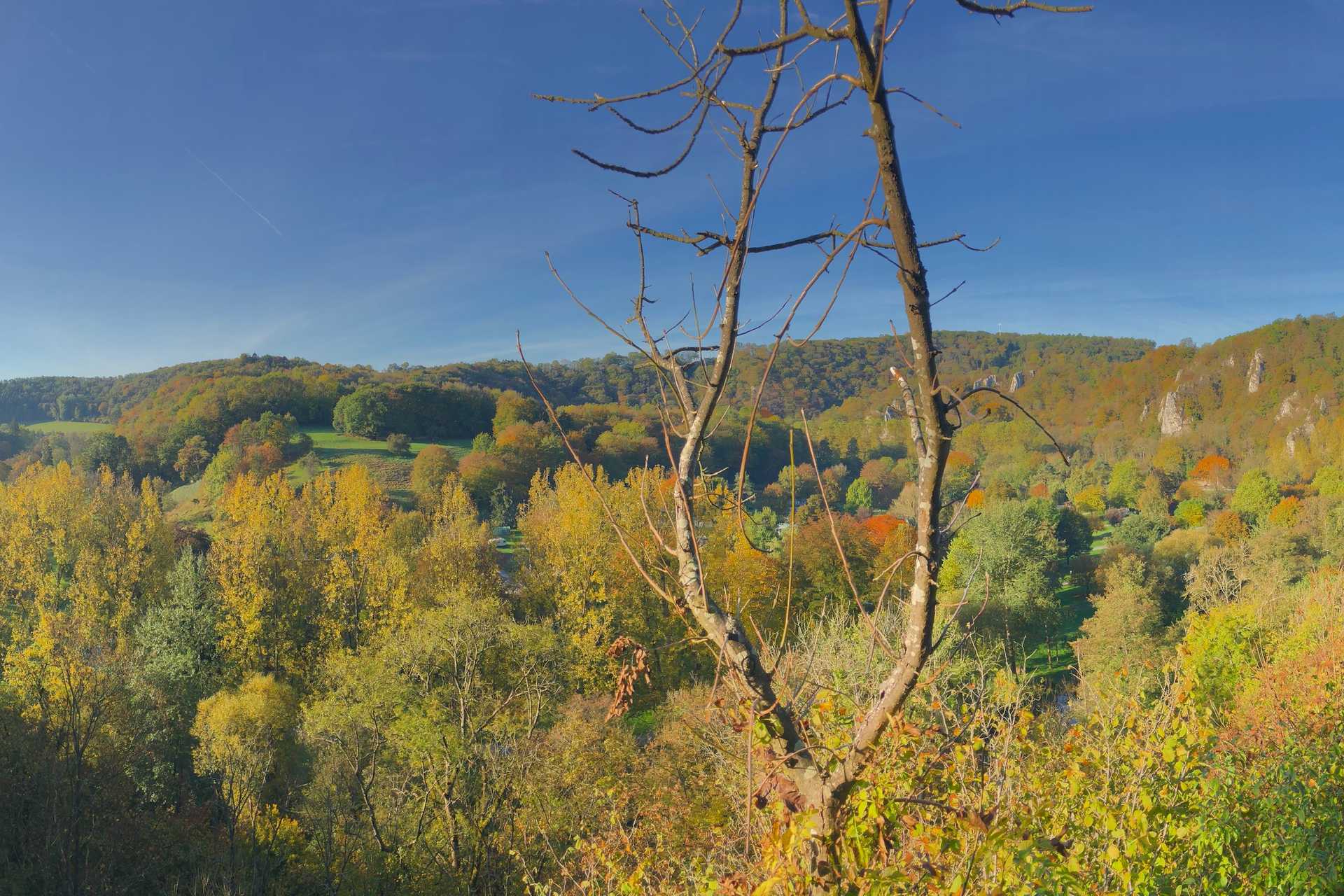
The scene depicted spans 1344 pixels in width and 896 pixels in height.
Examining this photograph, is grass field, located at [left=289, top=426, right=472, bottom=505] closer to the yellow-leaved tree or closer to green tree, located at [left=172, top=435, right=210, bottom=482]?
green tree, located at [left=172, top=435, right=210, bottom=482]

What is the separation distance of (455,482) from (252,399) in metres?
30.1

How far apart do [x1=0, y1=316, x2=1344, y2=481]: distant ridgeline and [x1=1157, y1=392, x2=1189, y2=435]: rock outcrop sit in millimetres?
156

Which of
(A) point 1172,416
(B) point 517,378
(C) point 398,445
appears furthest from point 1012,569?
(B) point 517,378

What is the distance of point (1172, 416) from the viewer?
80750 millimetres

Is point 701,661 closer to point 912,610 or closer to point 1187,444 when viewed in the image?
point 912,610

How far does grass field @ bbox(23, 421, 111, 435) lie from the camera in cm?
6912

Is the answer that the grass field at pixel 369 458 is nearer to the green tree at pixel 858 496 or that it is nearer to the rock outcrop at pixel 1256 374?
the green tree at pixel 858 496

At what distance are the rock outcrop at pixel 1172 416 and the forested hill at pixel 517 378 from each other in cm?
1439

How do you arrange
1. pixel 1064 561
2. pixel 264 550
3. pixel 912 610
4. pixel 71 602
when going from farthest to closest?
pixel 1064 561
pixel 71 602
pixel 264 550
pixel 912 610

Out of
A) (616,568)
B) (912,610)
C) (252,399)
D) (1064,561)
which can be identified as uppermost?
(252,399)

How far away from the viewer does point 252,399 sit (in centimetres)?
6406

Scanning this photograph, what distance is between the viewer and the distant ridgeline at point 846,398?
6391 cm

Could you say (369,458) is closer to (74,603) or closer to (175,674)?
(74,603)

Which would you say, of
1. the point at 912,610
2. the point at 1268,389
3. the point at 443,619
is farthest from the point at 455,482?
the point at 1268,389
